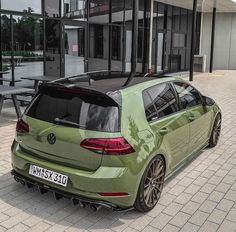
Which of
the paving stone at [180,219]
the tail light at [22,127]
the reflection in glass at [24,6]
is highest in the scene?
the reflection in glass at [24,6]

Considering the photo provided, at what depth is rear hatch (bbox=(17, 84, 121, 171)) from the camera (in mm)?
3404

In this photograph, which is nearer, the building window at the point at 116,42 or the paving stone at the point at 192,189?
the paving stone at the point at 192,189

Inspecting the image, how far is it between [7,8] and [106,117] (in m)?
7.76

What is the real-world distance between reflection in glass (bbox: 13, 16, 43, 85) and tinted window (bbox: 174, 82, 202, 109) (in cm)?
652

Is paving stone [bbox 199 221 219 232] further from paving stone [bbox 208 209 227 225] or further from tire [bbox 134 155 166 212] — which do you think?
tire [bbox 134 155 166 212]

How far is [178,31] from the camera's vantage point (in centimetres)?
2012

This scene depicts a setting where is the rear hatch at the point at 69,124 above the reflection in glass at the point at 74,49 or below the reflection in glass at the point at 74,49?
below

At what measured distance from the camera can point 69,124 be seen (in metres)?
3.53

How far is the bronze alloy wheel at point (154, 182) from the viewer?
3.75 metres

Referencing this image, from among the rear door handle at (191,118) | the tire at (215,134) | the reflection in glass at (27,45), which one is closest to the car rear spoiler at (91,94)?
the rear door handle at (191,118)

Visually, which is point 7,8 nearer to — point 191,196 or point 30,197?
point 30,197

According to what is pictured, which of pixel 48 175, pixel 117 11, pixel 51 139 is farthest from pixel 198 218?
pixel 117 11

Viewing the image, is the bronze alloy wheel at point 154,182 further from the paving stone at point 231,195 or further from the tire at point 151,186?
the paving stone at point 231,195

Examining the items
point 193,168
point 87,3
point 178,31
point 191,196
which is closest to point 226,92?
point 87,3
